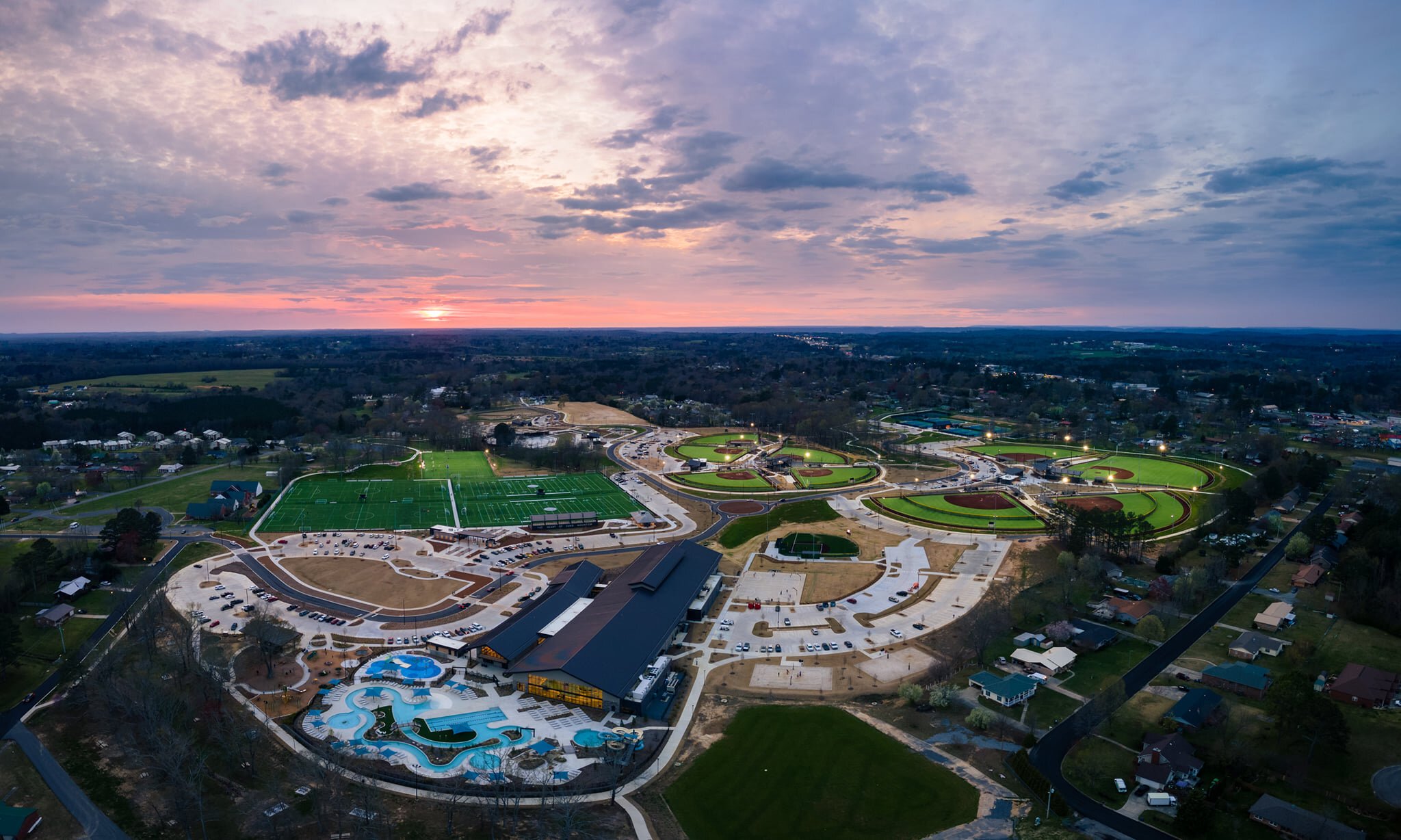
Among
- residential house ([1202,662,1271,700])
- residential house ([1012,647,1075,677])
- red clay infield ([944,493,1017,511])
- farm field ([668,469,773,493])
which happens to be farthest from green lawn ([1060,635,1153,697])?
farm field ([668,469,773,493])

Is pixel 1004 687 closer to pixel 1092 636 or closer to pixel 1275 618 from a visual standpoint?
pixel 1092 636

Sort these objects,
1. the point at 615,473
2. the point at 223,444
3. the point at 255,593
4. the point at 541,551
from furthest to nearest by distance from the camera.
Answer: the point at 223,444 → the point at 615,473 → the point at 541,551 → the point at 255,593

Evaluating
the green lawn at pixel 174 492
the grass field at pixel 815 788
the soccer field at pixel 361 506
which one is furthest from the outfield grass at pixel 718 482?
the green lawn at pixel 174 492

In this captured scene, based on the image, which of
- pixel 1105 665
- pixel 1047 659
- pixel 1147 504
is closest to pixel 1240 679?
pixel 1105 665

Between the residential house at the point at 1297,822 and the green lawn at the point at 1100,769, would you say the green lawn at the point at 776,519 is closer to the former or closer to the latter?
the green lawn at the point at 1100,769

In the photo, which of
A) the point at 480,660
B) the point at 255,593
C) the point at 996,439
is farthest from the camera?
the point at 996,439

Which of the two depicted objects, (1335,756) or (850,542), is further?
(850,542)

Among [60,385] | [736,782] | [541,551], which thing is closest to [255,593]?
[541,551]

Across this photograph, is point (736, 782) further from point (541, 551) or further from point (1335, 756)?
point (541, 551)
